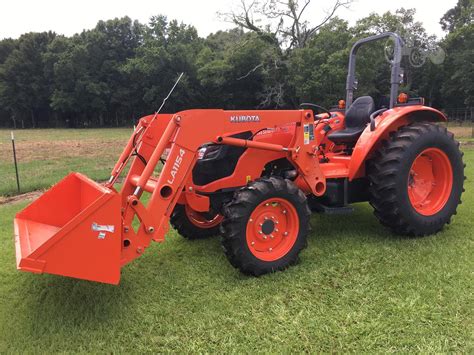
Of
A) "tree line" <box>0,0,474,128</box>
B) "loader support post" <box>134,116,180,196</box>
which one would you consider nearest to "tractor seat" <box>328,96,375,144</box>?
"loader support post" <box>134,116,180,196</box>

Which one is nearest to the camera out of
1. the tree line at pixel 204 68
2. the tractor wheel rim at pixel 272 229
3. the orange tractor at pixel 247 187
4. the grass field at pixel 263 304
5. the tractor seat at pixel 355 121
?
Result: the grass field at pixel 263 304

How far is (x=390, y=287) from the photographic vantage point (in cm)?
329

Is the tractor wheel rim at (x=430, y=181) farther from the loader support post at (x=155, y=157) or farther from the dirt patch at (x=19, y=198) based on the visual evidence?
the dirt patch at (x=19, y=198)

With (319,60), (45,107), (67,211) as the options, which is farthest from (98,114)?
(67,211)

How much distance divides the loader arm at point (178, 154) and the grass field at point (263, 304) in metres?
0.54

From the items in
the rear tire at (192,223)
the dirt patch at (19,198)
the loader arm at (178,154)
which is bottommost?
the dirt patch at (19,198)

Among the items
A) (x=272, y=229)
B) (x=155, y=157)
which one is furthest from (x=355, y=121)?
(x=155, y=157)

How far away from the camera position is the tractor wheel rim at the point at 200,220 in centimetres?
463

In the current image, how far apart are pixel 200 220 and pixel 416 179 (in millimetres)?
2590

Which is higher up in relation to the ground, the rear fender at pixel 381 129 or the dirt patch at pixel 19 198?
the rear fender at pixel 381 129

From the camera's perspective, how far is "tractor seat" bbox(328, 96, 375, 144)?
482 centimetres

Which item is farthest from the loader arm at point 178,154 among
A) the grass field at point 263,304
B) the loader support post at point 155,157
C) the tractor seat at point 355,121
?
the tractor seat at point 355,121

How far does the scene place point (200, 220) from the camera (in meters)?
4.73

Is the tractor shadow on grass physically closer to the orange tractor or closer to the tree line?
the orange tractor
